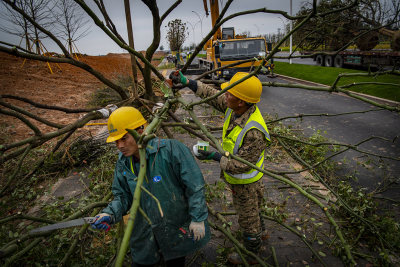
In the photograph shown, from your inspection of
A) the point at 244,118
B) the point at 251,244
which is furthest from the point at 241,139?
the point at 251,244

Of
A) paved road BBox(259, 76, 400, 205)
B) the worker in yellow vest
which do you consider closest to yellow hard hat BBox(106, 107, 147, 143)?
the worker in yellow vest

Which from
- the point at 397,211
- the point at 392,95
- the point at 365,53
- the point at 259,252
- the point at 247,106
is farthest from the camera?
the point at 365,53

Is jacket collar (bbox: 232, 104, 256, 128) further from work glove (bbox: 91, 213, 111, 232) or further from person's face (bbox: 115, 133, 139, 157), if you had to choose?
work glove (bbox: 91, 213, 111, 232)

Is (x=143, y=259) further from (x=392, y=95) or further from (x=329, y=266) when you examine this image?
(x=392, y=95)

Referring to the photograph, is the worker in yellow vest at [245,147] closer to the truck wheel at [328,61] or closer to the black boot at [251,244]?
the black boot at [251,244]

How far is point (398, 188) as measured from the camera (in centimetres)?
360

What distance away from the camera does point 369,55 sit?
1246 centimetres

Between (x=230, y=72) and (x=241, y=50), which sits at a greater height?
(x=241, y=50)

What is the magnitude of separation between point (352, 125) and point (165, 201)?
20.4 ft

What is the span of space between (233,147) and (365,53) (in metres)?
14.1

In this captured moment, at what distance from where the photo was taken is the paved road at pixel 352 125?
4.09 m

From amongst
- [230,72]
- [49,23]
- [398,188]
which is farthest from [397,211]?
[49,23]

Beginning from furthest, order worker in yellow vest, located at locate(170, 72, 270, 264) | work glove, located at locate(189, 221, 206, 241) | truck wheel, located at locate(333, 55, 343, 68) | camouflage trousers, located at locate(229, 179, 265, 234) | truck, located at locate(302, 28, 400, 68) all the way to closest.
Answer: truck wheel, located at locate(333, 55, 343, 68) < truck, located at locate(302, 28, 400, 68) < camouflage trousers, located at locate(229, 179, 265, 234) < worker in yellow vest, located at locate(170, 72, 270, 264) < work glove, located at locate(189, 221, 206, 241)

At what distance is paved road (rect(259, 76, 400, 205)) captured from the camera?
4.09m
